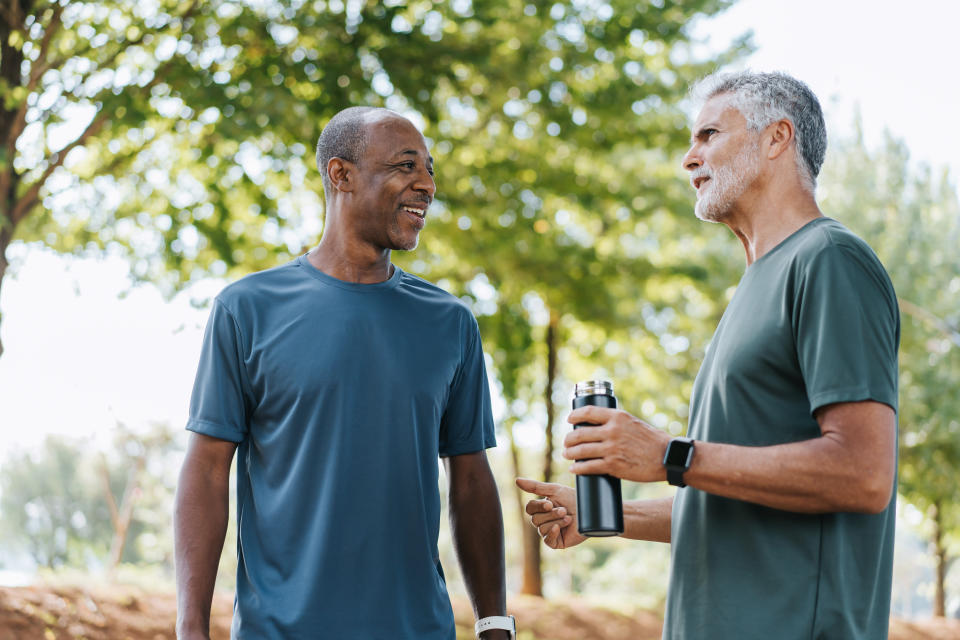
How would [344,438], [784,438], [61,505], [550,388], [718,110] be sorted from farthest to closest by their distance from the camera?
1. [61,505]
2. [550,388]
3. [344,438]
4. [718,110]
5. [784,438]

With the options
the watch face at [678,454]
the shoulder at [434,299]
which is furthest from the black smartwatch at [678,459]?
the shoulder at [434,299]

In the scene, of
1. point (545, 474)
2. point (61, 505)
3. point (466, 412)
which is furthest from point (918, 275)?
point (61, 505)

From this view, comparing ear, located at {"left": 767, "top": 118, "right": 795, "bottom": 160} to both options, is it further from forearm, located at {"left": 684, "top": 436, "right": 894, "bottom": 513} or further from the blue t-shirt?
the blue t-shirt

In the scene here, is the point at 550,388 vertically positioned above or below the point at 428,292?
below

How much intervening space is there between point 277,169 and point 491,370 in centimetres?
455

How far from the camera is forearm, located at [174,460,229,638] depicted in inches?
109

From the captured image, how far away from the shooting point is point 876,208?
19.8 meters

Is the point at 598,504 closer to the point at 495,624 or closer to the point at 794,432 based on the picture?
the point at 794,432

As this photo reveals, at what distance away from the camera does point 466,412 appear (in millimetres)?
3297

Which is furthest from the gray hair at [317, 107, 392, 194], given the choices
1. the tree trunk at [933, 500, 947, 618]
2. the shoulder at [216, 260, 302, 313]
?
the tree trunk at [933, 500, 947, 618]

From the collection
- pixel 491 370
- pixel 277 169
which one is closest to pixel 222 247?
pixel 277 169

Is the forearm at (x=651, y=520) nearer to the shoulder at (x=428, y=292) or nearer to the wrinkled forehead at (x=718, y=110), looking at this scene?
the shoulder at (x=428, y=292)

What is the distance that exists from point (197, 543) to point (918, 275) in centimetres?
1880

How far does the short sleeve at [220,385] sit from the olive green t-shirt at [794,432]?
4.48 feet
